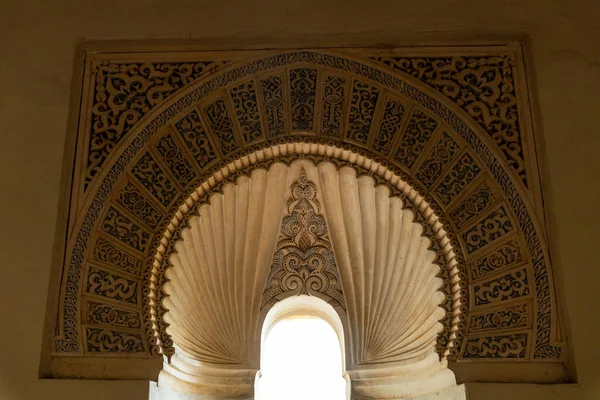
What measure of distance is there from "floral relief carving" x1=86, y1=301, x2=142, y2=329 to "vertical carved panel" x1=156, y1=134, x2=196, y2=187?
664 millimetres

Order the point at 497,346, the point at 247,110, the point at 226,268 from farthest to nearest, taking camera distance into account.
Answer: the point at 226,268, the point at 247,110, the point at 497,346

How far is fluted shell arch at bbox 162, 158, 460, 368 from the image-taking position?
156 inches

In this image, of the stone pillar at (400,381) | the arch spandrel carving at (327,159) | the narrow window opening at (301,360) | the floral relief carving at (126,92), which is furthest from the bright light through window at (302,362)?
the floral relief carving at (126,92)

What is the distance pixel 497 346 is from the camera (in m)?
3.51

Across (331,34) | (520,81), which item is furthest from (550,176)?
(331,34)

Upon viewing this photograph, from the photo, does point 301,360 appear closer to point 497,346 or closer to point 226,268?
point 226,268

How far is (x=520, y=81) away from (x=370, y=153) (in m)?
0.82

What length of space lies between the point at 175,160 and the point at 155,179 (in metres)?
0.13

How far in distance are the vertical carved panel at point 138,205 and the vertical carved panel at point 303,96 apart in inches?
31.3

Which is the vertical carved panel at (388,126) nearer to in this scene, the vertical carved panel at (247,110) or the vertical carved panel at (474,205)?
the vertical carved panel at (474,205)

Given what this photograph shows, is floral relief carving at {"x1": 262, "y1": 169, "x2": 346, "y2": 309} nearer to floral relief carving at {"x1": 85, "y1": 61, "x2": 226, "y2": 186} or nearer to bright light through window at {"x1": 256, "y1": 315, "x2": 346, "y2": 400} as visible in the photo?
bright light through window at {"x1": 256, "y1": 315, "x2": 346, "y2": 400}

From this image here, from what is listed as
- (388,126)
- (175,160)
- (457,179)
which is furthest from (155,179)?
(457,179)

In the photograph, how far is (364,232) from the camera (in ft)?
13.6

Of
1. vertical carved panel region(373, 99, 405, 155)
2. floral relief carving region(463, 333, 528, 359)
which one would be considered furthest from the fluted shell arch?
floral relief carving region(463, 333, 528, 359)
